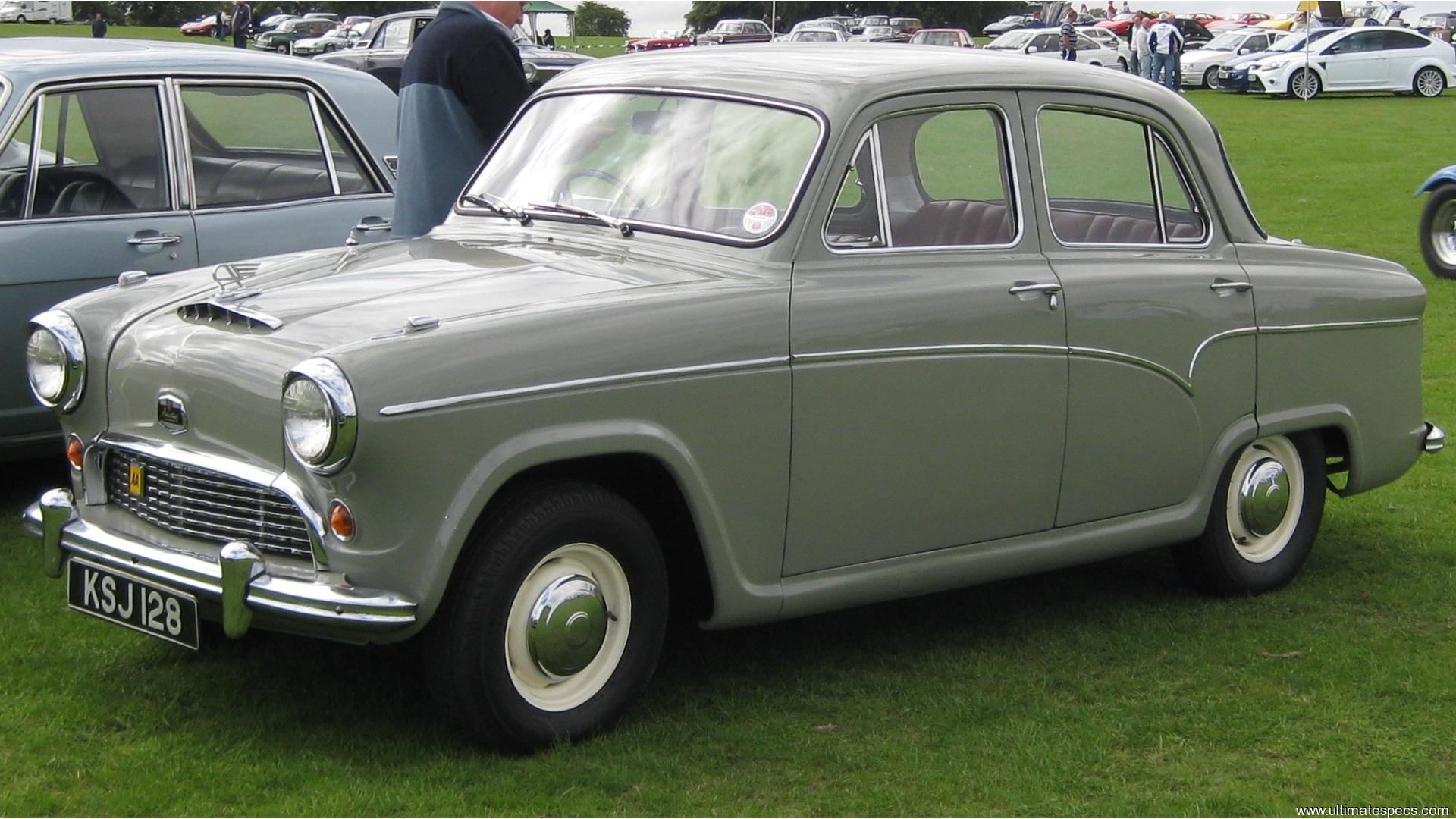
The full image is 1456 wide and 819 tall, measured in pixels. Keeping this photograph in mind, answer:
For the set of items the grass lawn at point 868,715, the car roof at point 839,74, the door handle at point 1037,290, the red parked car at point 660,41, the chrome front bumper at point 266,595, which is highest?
the car roof at point 839,74

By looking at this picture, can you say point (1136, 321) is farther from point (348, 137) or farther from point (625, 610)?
point (348, 137)

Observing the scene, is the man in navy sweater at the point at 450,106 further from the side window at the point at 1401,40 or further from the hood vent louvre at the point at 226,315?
the side window at the point at 1401,40

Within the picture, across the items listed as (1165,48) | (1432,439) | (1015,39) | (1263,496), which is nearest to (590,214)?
(1263,496)

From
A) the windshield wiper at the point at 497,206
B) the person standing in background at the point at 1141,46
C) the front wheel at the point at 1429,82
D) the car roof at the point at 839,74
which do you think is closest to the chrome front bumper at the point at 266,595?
the windshield wiper at the point at 497,206

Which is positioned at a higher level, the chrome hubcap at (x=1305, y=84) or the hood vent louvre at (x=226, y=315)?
the hood vent louvre at (x=226, y=315)

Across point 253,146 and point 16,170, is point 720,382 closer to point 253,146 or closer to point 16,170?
point 16,170

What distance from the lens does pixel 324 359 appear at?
3.60m

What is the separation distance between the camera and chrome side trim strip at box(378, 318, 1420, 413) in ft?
12.1

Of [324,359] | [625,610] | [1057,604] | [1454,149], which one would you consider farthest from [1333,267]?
[1454,149]

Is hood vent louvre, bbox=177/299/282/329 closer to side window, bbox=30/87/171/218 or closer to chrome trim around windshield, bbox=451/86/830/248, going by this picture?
chrome trim around windshield, bbox=451/86/830/248

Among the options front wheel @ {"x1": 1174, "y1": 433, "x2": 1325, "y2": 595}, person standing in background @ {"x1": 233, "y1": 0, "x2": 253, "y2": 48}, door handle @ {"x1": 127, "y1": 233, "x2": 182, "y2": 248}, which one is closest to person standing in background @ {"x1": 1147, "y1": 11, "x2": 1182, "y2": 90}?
person standing in background @ {"x1": 233, "y1": 0, "x2": 253, "y2": 48}

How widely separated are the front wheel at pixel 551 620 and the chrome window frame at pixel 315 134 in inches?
126

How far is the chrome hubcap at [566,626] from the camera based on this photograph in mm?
3928

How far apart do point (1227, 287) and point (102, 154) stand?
13.8 feet
